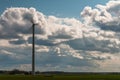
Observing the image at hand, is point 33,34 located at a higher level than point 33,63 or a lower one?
higher

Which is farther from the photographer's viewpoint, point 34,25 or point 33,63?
point 34,25

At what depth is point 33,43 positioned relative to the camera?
6014 inches

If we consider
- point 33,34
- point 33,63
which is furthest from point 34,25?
point 33,63

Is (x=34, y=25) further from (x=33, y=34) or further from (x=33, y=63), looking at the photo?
(x=33, y=63)

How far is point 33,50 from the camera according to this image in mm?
→ 150750

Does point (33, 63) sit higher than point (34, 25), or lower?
lower

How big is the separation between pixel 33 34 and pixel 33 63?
13605 millimetres

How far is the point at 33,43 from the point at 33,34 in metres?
5.34

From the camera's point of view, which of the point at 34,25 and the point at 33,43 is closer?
the point at 33,43

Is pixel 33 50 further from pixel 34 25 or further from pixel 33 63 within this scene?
pixel 34 25

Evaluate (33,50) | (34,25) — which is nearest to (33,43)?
(33,50)

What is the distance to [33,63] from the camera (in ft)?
488

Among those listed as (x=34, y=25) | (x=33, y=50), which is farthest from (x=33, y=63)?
(x=34, y=25)

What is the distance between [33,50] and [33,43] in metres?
3.32
